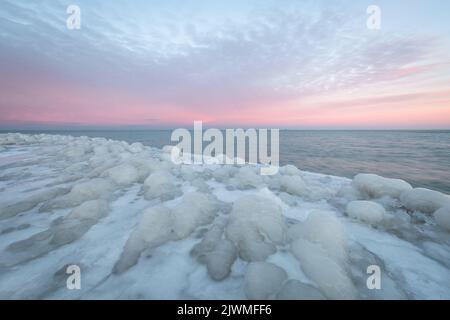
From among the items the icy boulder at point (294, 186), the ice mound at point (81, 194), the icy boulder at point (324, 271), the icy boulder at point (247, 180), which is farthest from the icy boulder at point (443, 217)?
the ice mound at point (81, 194)

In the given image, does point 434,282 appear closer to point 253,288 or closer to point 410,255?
point 410,255

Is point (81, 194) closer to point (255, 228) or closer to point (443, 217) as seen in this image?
point (255, 228)

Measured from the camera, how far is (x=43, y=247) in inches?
108

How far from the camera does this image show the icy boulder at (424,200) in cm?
355

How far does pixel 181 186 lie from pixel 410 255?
496cm

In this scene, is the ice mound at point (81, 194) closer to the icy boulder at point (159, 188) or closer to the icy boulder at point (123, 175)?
the icy boulder at point (123, 175)

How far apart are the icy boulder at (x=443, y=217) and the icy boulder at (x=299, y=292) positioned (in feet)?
9.78

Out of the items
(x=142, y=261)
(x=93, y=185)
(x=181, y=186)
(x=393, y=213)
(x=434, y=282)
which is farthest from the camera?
(x=181, y=186)

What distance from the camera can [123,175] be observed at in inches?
228

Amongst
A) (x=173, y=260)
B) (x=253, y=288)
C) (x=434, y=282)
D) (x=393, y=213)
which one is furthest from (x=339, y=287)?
(x=393, y=213)

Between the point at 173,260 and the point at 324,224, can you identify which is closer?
the point at 173,260

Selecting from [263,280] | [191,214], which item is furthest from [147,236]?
[263,280]
